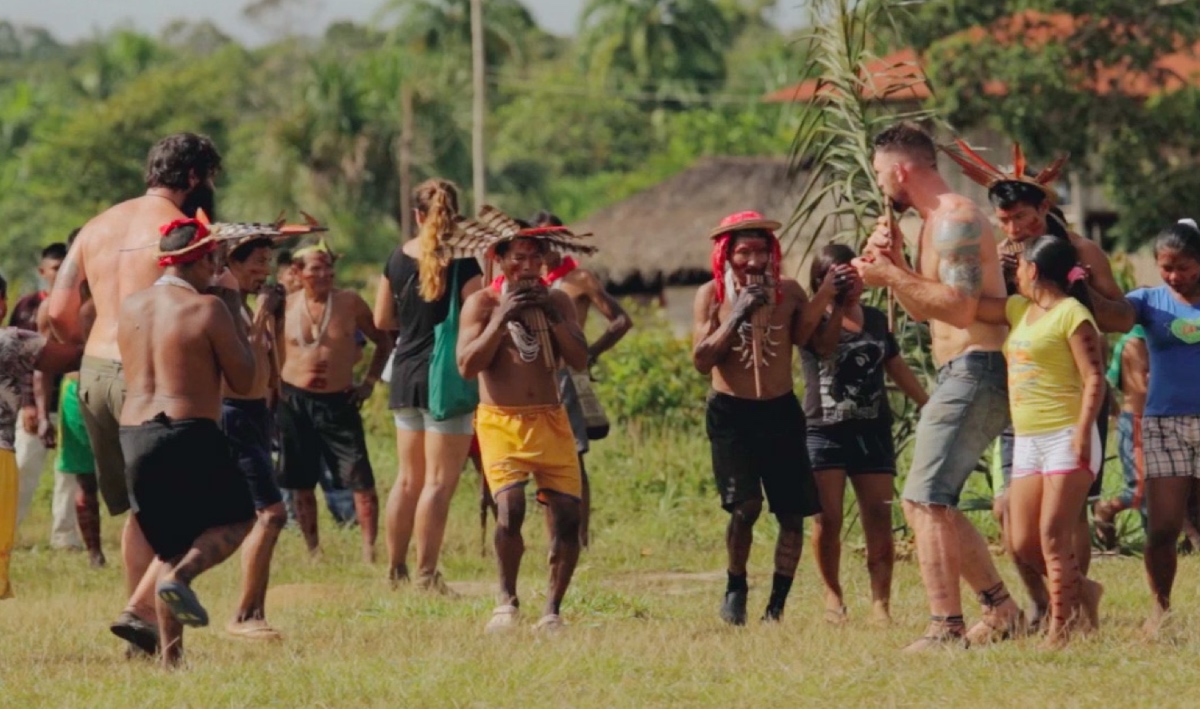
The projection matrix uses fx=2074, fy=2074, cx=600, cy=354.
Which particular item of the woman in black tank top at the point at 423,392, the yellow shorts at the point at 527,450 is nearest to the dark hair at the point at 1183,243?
the yellow shorts at the point at 527,450

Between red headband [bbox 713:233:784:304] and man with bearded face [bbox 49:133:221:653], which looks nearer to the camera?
man with bearded face [bbox 49:133:221:653]

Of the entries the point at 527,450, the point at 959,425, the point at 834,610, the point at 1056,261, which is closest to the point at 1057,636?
the point at 959,425

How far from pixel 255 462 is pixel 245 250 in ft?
3.24

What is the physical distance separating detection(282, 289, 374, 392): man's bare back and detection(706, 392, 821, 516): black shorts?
4.01m

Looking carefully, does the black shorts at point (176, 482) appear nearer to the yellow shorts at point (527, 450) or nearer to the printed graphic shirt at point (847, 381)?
the yellow shorts at point (527, 450)

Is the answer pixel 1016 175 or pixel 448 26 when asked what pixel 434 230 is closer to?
pixel 1016 175

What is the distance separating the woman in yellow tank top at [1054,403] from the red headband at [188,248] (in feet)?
9.89

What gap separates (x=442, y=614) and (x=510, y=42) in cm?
5115

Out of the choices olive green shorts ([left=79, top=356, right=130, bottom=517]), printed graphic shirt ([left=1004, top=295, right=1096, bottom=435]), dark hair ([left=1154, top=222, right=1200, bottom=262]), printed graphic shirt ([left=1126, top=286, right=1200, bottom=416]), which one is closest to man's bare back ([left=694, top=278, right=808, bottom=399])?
printed graphic shirt ([left=1004, top=295, right=1096, bottom=435])

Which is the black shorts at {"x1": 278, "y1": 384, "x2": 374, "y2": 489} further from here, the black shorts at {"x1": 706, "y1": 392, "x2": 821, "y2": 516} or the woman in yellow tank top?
the woman in yellow tank top

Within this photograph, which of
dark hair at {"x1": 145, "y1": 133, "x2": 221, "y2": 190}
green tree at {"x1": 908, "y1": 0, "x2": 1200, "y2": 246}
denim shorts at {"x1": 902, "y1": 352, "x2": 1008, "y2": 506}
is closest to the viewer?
denim shorts at {"x1": 902, "y1": 352, "x2": 1008, "y2": 506}

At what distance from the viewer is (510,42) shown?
60.0m

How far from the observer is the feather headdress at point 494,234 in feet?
30.5

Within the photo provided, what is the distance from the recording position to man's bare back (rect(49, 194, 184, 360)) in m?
8.55
